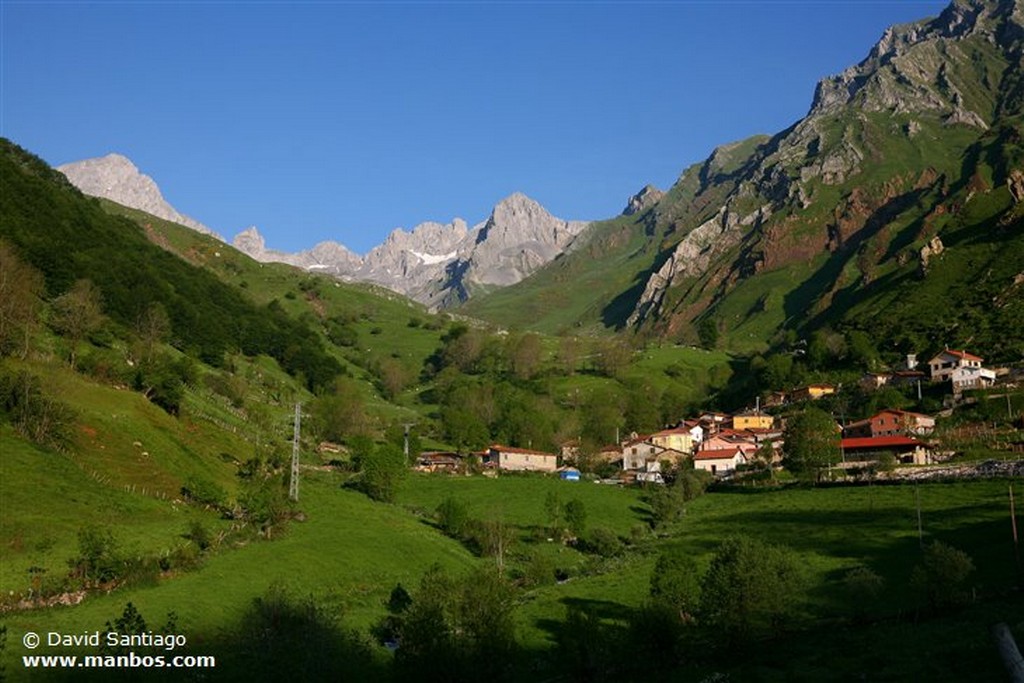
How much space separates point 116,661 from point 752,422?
132 metres

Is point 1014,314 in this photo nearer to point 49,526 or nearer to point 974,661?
point 974,661

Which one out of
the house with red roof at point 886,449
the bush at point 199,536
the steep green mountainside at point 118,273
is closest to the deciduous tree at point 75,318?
the steep green mountainside at point 118,273

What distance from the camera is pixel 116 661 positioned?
3953 centimetres

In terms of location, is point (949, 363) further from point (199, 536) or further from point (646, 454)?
point (199, 536)

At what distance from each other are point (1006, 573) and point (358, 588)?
141ft

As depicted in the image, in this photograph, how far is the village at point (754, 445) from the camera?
114 metres

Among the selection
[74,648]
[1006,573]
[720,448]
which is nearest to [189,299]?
[720,448]

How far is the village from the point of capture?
372ft

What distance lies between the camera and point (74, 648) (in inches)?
1596

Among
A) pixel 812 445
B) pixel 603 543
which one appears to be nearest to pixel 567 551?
pixel 603 543

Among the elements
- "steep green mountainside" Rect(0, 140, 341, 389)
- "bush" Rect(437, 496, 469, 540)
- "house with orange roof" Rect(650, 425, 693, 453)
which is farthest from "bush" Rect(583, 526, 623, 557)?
"steep green mountainside" Rect(0, 140, 341, 389)

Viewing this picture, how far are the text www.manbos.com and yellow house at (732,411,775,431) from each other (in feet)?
415

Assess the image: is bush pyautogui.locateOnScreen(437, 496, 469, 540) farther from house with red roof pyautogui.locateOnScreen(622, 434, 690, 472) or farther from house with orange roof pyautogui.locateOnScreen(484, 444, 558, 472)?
house with red roof pyautogui.locateOnScreen(622, 434, 690, 472)

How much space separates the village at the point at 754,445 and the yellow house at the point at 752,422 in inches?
7.0
